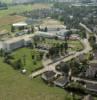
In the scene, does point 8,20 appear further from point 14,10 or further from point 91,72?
point 91,72

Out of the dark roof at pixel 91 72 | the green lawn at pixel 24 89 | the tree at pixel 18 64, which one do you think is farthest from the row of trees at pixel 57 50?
the dark roof at pixel 91 72

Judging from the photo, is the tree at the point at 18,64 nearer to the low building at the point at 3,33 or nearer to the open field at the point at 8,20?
the low building at the point at 3,33

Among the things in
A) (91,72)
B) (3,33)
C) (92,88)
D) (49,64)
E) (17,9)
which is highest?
(91,72)

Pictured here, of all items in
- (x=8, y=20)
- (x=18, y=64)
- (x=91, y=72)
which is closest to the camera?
(x=91, y=72)

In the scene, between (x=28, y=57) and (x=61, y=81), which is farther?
(x=28, y=57)

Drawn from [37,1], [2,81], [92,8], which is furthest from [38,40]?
[37,1]

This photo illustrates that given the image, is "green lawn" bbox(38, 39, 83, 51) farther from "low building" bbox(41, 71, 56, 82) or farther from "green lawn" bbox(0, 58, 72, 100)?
"green lawn" bbox(0, 58, 72, 100)

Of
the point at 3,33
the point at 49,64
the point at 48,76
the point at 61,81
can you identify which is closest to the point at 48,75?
the point at 48,76
